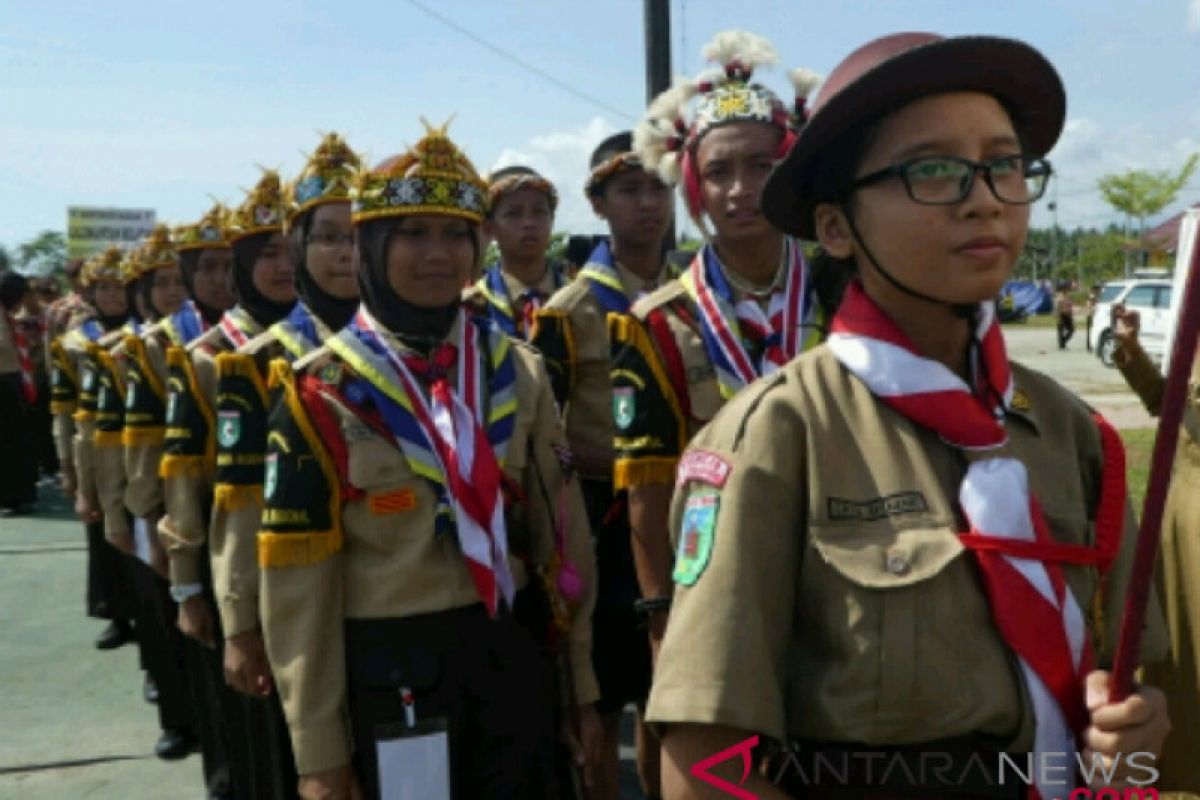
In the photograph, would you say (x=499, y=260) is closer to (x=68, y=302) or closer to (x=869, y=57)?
(x=869, y=57)

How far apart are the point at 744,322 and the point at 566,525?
0.79 m

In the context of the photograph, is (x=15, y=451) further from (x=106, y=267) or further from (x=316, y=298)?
(x=316, y=298)

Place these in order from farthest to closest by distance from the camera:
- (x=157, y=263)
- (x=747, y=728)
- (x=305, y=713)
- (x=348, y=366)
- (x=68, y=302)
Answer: (x=68, y=302)
(x=157, y=263)
(x=348, y=366)
(x=305, y=713)
(x=747, y=728)

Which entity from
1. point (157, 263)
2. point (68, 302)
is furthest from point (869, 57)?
point (68, 302)

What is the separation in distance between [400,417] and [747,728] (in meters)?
1.58

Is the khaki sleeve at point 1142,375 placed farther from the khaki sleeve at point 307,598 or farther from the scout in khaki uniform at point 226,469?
the scout in khaki uniform at point 226,469

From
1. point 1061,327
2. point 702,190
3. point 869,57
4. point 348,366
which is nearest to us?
point 869,57

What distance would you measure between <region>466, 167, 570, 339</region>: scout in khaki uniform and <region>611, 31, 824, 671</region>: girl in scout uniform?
213cm

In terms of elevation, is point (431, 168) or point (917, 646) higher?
point (431, 168)

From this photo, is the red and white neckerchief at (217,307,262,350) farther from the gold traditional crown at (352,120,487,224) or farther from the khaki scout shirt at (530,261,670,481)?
the gold traditional crown at (352,120,487,224)

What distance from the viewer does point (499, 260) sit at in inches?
231

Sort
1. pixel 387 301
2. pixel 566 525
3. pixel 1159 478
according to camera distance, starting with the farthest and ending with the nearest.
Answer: pixel 566 525 < pixel 387 301 < pixel 1159 478

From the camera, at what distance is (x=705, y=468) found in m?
1.66

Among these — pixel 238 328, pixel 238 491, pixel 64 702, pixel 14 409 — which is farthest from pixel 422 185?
pixel 14 409
